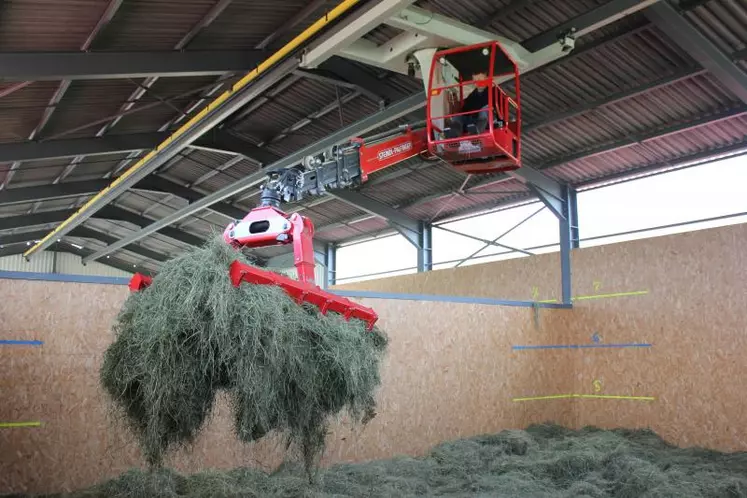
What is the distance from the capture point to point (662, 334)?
9.26m

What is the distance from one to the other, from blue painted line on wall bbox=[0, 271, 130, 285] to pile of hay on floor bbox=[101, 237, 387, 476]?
6.32ft

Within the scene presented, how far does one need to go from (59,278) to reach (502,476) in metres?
4.74

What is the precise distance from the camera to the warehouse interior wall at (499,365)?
5.64m

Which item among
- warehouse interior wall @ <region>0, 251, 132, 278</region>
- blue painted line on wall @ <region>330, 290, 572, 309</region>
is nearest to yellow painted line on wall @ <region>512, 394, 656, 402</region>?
blue painted line on wall @ <region>330, 290, 572, 309</region>

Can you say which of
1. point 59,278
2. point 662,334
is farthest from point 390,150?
point 662,334

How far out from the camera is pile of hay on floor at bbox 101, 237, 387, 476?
3740mm

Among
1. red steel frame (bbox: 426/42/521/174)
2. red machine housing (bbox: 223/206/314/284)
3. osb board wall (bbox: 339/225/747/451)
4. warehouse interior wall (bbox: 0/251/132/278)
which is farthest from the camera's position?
warehouse interior wall (bbox: 0/251/132/278)

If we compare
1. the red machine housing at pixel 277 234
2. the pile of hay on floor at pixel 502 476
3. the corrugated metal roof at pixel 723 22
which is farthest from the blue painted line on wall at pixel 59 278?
the corrugated metal roof at pixel 723 22

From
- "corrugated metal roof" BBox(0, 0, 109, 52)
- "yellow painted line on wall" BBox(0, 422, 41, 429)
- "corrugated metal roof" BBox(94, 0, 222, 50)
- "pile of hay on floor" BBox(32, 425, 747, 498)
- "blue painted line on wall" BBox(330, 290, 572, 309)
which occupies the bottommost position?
"pile of hay on floor" BBox(32, 425, 747, 498)

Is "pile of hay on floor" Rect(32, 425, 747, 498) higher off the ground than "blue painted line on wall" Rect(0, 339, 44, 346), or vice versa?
"blue painted line on wall" Rect(0, 339, 44, 346)

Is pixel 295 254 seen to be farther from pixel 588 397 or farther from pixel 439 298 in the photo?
pixel 588 397

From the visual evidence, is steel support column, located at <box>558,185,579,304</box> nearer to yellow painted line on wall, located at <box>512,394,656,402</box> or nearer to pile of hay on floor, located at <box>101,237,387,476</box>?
yellow painted line on wall, located at <box>512,394,656,402</box>

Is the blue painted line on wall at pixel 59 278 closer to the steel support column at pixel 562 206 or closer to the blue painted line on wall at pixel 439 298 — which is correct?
the blue painted line on wall at pixel 439 298

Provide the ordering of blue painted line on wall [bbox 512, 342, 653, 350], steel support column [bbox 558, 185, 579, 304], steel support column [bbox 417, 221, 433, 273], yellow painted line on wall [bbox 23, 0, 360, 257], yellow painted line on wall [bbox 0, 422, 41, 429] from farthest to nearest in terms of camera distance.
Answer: steel support column [bbox 417, 221, 433, 273], steel support column [bbox 558, 185, 579, 304], blue painted line on wall [bbox 512, 342, 653, 350], yellow painted line on wall [bbox 23, 0, 360, 257], yellow painted line on wall [bbox 0, 422, 41, 429]
